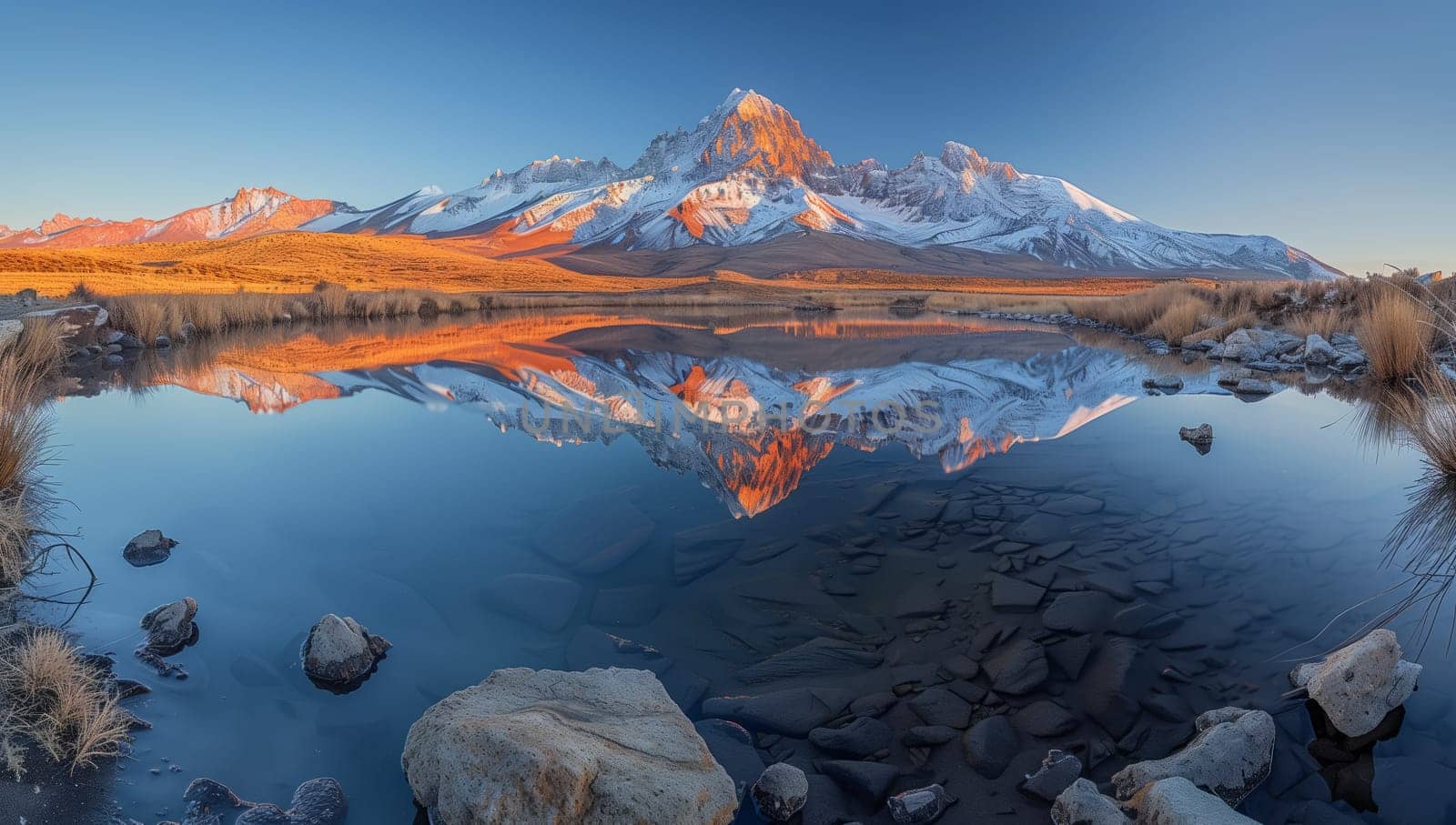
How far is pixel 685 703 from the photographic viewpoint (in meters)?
2.66

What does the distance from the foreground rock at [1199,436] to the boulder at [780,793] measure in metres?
6.10

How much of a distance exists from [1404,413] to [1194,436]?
A: 7.78ft

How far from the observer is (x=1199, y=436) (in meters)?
6.59

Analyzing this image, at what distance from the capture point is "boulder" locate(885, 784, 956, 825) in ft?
6.82

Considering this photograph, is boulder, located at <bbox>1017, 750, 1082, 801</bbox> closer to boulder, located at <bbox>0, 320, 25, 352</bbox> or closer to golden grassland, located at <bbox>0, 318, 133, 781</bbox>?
golden grassland, located at <bbox>0, 318, 133, 781</bbox>

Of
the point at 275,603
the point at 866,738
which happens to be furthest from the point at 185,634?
the point at 866,738

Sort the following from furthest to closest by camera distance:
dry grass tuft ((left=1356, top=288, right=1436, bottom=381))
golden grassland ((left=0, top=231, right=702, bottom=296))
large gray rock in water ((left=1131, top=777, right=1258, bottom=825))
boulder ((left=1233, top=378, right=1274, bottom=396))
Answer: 1. golden grassland ((left=0, top=231, right=702, bottom=296))
2. boulder ((left=1233, top=378, right=1274, bottom=396))
3. dry grass tuft ((left=1356, top=288, right=1436, bottom=381))
4. large gray rock in water ((left=1131, top=777, right=1258, bottom=825))

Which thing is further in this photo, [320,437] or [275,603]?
[320,437]

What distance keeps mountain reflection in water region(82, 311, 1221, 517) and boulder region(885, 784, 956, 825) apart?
274cm

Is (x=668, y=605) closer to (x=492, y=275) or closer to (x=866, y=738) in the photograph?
(x=866, y=738)

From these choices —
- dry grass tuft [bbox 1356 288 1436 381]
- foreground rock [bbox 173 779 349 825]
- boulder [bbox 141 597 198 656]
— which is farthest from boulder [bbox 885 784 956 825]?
dry grass tuft [bbox 1356 288 1436 381]

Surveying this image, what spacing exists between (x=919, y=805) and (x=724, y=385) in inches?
340

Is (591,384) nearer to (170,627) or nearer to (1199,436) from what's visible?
(170,627)

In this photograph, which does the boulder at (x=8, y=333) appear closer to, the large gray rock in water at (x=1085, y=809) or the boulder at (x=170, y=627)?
the boulder at (x=170, y=627)
